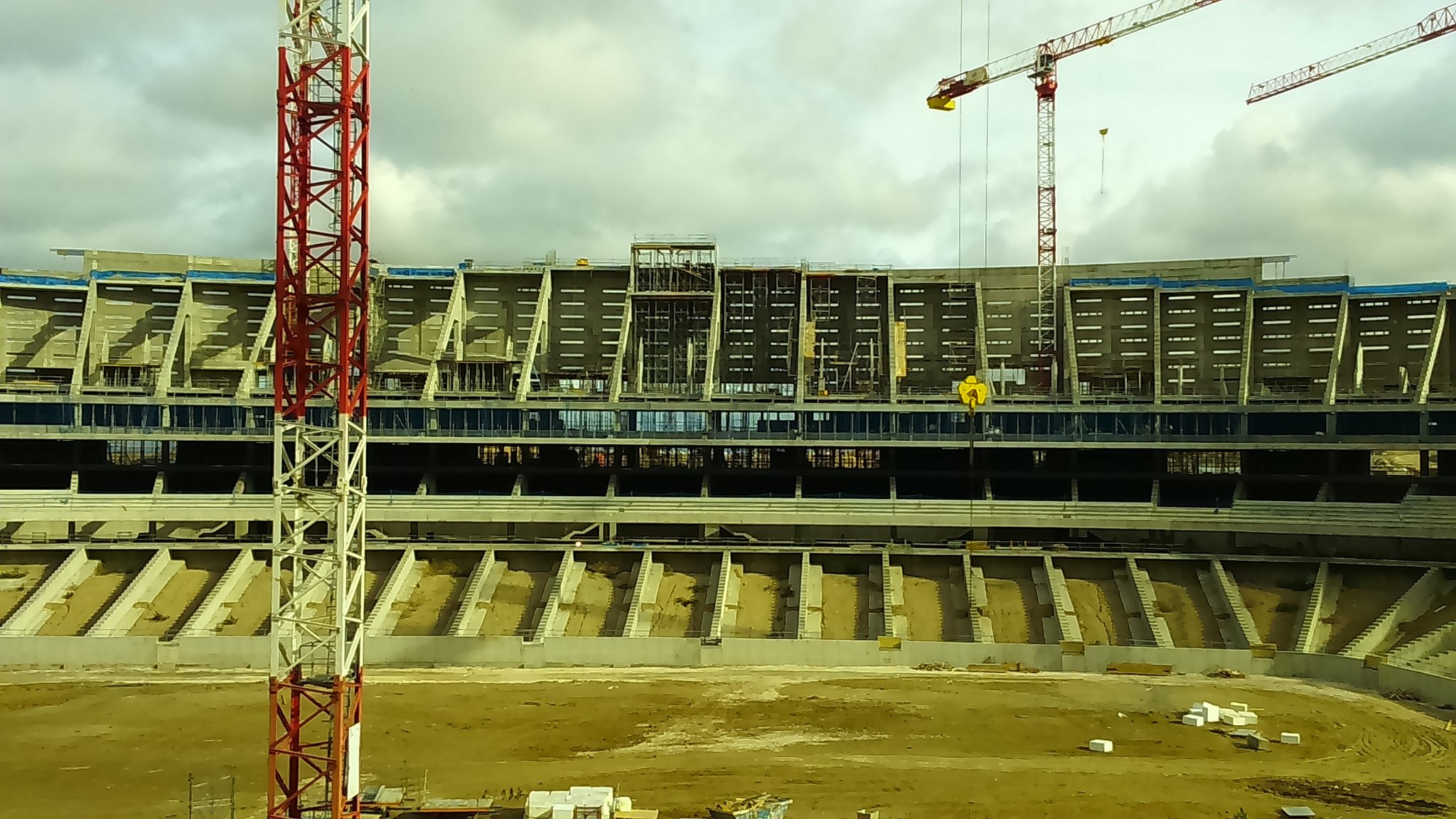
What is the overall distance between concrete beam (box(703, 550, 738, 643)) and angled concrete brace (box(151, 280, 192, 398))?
127 feet

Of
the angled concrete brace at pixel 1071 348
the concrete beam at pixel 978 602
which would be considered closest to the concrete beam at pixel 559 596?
the concrete beam at pixel 978 602

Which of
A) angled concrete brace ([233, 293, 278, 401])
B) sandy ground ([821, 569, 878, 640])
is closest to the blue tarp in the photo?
sandy ground ([821, 569, 878, 640])

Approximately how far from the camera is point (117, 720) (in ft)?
151

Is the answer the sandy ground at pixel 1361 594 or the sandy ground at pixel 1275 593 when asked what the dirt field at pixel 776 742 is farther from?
the sandy ground at pixel 1361 594

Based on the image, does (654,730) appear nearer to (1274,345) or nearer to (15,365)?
(1274,345)

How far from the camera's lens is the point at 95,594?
6072 centimetres

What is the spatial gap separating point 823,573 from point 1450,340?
4467 cm

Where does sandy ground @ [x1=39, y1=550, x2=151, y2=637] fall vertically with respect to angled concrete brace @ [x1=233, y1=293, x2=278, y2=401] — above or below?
below

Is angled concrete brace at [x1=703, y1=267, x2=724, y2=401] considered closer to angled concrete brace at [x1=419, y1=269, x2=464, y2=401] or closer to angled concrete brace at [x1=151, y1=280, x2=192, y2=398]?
angled concrete brace at [x1=419, y1=269, x2=464, y2=401]

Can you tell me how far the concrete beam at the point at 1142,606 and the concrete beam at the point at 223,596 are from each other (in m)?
48.5

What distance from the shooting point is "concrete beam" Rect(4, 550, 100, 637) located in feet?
187

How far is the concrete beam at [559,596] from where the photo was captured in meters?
57.3

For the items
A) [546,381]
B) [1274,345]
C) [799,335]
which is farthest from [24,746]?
[1274,345]

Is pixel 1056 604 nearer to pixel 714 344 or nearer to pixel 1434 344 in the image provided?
pixel 714 344
